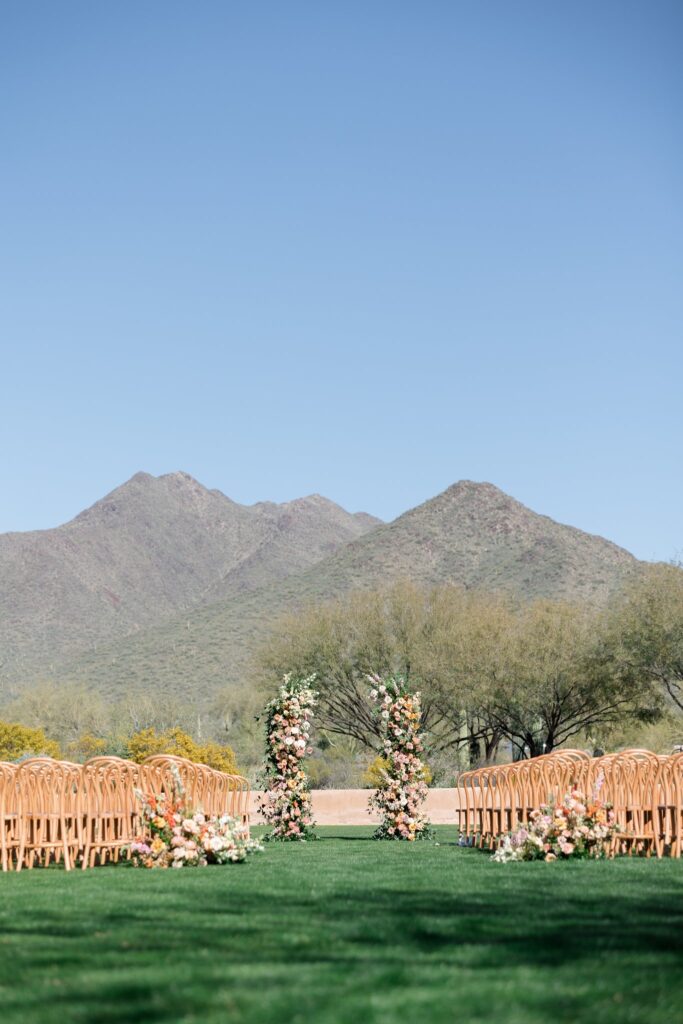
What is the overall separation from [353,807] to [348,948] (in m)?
20.1

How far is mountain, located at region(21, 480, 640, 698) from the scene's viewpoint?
58.1 m

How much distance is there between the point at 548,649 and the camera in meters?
36.1

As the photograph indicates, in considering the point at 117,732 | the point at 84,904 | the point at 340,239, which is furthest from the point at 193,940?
the point at 117,732

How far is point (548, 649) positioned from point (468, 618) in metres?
2.78

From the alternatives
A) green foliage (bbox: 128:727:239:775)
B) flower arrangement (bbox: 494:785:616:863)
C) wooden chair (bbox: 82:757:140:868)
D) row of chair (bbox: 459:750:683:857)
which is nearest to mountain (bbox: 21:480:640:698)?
green foliage (bbox: 128:727:239:775)

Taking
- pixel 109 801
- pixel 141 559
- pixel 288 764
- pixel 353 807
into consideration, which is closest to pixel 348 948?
pixel 109 801

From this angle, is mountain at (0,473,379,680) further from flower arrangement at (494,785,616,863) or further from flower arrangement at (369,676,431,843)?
flower arrangement at (494,785,616,863)

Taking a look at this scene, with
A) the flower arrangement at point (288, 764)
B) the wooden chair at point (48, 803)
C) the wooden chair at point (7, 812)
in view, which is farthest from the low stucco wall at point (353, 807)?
the wooden chair at point (7, 812)

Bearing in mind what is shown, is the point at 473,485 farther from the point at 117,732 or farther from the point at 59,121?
the point at 59,121

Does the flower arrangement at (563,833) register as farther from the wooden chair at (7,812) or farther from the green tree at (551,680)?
the green tree at (551,680)

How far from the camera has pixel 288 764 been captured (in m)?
17.5

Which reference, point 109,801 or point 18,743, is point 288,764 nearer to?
point 109,801

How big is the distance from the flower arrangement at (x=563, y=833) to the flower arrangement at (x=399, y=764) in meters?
5.36

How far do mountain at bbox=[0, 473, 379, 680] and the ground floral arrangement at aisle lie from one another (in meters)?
56.2
